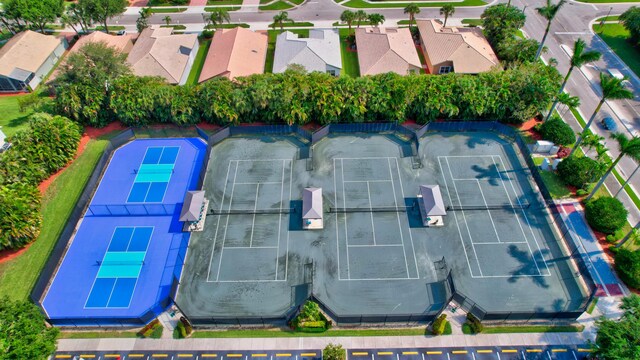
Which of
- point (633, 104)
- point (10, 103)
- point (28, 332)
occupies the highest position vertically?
point (10, 103)

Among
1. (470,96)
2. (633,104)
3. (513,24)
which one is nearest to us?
(470,96)

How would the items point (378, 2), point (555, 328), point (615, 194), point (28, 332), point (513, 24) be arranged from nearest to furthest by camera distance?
point (28, 332) < point (555, 328) < point (615, 194) < point (513, 24) < point (378, 2)

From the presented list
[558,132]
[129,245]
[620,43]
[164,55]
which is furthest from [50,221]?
[620,43]

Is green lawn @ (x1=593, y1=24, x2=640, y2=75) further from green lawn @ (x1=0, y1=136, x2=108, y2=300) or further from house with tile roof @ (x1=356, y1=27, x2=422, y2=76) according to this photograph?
green lawn @ (x1=0, y1=136, x2=108, y2=300)

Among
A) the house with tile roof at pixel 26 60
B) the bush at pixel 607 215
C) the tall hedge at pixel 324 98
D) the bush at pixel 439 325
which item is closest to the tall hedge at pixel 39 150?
the tall hedge at pixel 324 98

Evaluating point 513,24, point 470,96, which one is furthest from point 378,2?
point 470,96

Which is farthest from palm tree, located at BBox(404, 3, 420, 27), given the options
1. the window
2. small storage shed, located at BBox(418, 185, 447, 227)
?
small storage shed, located at BBox(418, 185, 447, 227)

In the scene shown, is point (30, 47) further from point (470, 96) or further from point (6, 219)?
point (470, 96)
